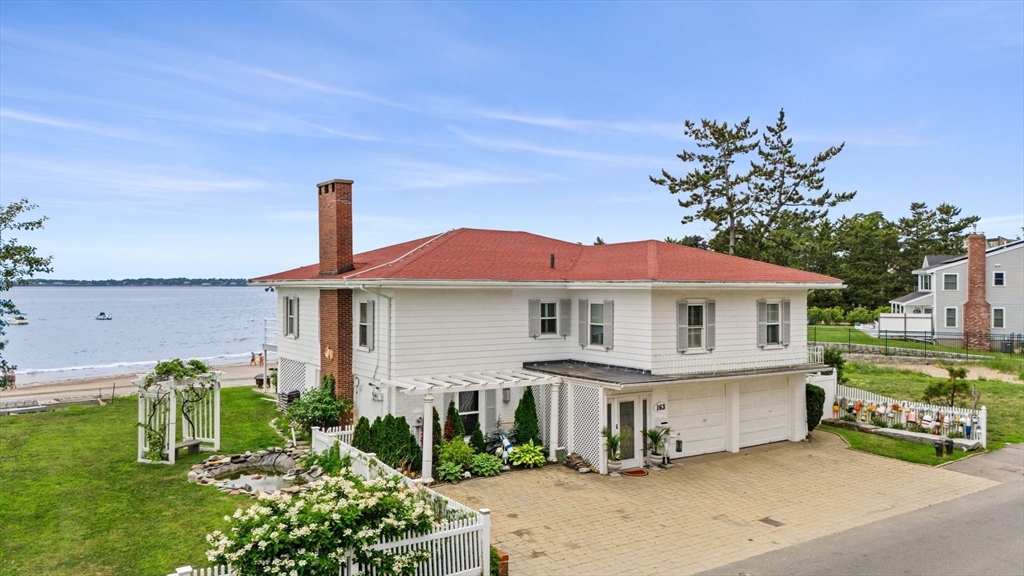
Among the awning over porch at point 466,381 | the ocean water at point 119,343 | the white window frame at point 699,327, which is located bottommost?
the ocean water at point 119,343

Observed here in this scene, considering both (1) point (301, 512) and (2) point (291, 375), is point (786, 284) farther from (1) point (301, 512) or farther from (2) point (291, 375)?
(2) point (291, 375)

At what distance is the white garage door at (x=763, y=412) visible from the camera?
741 inches

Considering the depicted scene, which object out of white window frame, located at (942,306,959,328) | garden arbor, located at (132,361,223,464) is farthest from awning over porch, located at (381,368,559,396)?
white window frame, located at (942,306,959,328)

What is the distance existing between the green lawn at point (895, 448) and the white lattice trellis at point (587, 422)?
8.71 meters

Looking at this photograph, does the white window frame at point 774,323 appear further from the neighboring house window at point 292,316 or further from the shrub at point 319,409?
the neighboring house window at point 292,316

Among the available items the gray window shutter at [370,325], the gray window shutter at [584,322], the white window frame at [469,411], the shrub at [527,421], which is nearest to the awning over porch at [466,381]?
the white window frame at [469,411]

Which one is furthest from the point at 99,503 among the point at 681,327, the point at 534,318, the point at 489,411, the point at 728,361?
the point at 728,361

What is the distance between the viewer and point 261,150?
31953 mm

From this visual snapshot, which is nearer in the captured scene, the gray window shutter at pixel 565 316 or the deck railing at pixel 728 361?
the deck railing at pixel 728 361

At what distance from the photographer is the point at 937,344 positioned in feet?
154

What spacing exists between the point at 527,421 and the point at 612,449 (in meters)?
2.40

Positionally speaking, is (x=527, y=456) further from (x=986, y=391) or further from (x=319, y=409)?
(x=986, y=391)

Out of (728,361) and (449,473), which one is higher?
(728,361)

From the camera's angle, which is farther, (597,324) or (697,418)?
(597,324)
